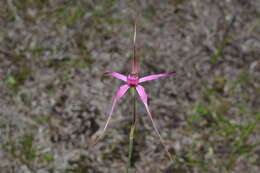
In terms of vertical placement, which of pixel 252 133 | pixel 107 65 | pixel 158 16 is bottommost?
pixel 252 133

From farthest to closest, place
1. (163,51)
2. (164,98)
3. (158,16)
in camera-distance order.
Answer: (158,16) < (163,51) < (164,98)

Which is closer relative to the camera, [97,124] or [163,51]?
[97,124]

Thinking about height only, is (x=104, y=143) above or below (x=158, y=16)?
below

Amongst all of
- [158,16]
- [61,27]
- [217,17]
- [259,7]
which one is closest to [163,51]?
[158,16]

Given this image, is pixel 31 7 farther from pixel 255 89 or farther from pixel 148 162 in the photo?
pixel 255 89

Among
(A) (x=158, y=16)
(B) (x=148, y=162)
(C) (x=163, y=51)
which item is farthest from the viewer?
(A) (x=158, y=16)

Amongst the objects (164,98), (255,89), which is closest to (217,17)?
(255,89)
